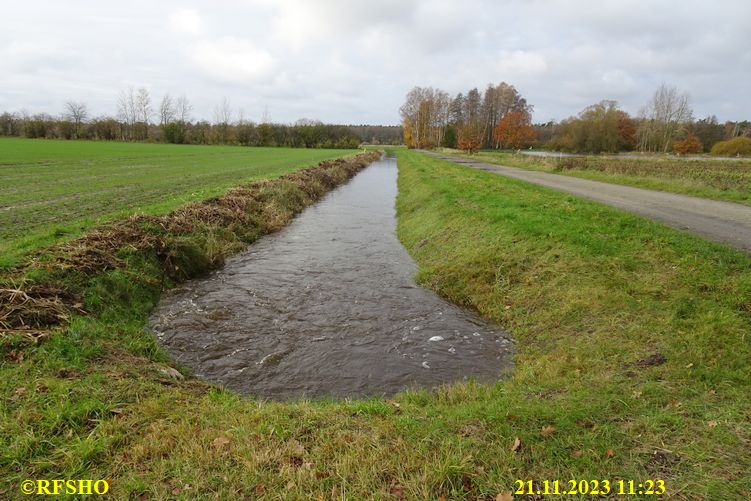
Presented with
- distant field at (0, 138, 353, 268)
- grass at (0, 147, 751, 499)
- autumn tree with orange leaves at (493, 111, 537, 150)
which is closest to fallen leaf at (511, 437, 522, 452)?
grass at (0, 147, 751, 499)

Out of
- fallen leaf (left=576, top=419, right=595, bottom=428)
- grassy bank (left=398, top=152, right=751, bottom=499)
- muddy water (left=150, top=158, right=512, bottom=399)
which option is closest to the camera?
grassy bank (left=398, top=152, right=751, bottom=499)

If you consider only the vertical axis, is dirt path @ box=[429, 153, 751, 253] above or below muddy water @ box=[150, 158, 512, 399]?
above

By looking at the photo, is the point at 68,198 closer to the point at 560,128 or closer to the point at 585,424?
the point at 585,424

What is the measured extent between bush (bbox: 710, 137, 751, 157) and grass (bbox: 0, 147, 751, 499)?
82.7m

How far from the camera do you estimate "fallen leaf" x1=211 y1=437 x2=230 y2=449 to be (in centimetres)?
396

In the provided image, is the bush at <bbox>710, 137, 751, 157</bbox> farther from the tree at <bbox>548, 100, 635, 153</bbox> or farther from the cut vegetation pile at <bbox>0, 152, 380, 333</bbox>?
the cut vegetation pile at <bbox>0, 152, 380, 333</bbox>

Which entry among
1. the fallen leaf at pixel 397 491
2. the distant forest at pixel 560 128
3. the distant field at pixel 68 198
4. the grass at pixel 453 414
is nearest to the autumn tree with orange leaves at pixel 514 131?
the distant forest at pixel 560 128

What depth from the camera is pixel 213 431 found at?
4.26 m

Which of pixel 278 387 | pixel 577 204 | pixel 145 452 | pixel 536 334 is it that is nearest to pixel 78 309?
pixel 278 387

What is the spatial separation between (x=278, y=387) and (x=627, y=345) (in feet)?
18.2

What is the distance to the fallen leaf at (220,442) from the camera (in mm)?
3965

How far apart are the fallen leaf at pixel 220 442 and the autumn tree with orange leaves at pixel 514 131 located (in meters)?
102

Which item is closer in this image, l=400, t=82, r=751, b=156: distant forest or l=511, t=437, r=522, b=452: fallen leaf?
l=511, t=437, r=522, b=452: fallen leaf

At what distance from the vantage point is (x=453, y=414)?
471 centimetres
